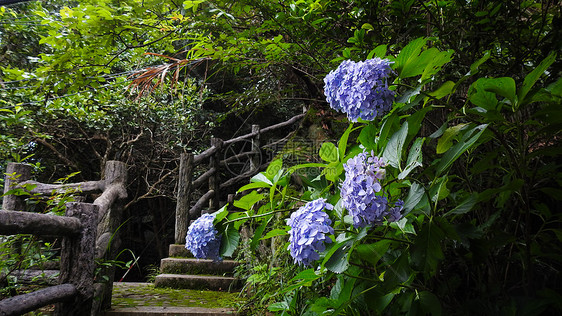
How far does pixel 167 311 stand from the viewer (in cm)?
242

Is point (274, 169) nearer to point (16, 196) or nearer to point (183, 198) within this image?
point (16, 196)

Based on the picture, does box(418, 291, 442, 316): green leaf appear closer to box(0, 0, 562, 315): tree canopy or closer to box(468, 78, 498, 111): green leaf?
box(0, 0, 562, 315): tree canopy

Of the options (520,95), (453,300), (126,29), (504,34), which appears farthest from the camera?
(126,29)

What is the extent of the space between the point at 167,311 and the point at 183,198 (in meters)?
1.84

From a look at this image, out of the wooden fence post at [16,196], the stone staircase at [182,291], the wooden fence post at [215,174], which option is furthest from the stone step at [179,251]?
the wooden fence post at [16,196]

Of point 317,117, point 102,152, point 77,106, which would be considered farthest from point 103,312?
point 102,152

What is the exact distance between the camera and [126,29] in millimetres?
2154

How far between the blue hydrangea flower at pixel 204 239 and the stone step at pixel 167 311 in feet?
5.08

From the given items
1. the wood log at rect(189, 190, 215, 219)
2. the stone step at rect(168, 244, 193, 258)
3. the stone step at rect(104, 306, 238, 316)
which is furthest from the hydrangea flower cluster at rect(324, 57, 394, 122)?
the wood log at rect(189, 190, 215, 219)

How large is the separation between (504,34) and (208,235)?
50.2 inches

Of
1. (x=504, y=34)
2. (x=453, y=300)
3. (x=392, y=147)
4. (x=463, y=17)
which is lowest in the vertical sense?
(x=453, y=300)

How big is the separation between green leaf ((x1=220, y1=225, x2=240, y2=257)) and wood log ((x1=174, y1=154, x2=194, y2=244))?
3.20 meters

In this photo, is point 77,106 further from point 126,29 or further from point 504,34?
point 504,34

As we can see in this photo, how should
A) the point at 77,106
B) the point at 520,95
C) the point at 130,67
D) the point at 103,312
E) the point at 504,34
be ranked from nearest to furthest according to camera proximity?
1. the point at 520,95
2. the point at 504,34
3. the point at 103,312
4. the point at 77,106
5. the point at 130,67
